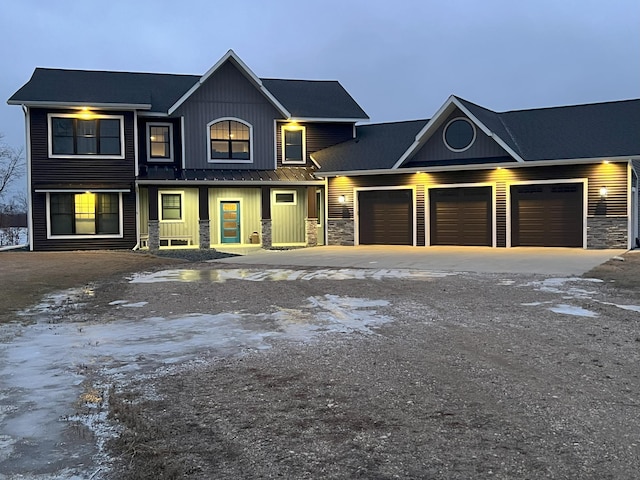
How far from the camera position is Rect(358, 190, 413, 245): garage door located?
22.4 metres

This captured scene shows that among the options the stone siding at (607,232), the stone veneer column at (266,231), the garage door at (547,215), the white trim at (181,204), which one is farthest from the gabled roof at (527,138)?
the white trim at (181,204)

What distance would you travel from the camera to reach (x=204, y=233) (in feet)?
71.8

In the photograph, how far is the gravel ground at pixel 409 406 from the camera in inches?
138

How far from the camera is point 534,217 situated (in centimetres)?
2014

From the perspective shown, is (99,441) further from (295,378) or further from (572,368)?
(572,368)

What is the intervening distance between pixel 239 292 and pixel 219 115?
550 inches

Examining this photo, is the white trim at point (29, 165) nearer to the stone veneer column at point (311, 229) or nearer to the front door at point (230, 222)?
the front door at point (230, 222)

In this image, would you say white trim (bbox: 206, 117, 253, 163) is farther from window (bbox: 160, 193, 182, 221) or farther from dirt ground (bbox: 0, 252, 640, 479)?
dirt ground (bbox: 0, 252, 640, 479)

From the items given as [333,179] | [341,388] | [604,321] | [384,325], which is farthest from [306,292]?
[333,179]

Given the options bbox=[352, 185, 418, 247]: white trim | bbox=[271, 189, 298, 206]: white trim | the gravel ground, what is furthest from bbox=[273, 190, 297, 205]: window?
the gravel ground

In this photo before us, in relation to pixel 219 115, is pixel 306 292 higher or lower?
lower

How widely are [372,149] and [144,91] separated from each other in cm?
937

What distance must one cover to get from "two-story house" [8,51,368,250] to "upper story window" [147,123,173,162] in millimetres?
39

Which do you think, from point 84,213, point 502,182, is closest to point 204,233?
point 84,213
